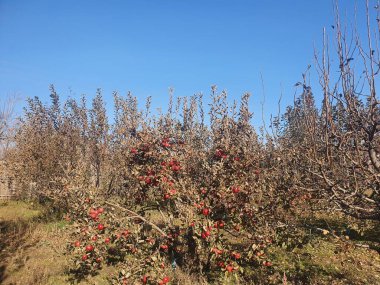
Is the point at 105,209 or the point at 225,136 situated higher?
the point at 225,136

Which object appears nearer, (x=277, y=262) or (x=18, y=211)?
(x=277, y=262)

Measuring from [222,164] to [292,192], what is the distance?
209cm

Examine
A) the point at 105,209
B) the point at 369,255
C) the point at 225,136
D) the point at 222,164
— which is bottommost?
the point at 369,255

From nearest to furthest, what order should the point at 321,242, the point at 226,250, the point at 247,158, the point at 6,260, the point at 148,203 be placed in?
the point at 226,250, the point at 247,158, the point at 148,203, the point at 6,260, the point at 321,242

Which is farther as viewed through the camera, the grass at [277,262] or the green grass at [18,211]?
the green grass at [18,211]

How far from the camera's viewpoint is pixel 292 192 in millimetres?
7102

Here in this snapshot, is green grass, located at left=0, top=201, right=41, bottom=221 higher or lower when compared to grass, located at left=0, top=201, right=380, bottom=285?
higher

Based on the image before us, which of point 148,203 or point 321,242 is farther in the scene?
point 321,242

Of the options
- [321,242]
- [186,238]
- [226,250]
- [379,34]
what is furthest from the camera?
[321,242]

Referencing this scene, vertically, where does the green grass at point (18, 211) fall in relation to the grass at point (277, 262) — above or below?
above

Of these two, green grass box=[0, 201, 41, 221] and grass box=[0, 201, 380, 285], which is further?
green grass box=[0, 201, 41, 221]

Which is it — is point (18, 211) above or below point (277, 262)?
above

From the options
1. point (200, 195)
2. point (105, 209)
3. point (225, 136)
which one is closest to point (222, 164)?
point (200, 195)

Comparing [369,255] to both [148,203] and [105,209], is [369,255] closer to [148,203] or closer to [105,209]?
[148,203]
